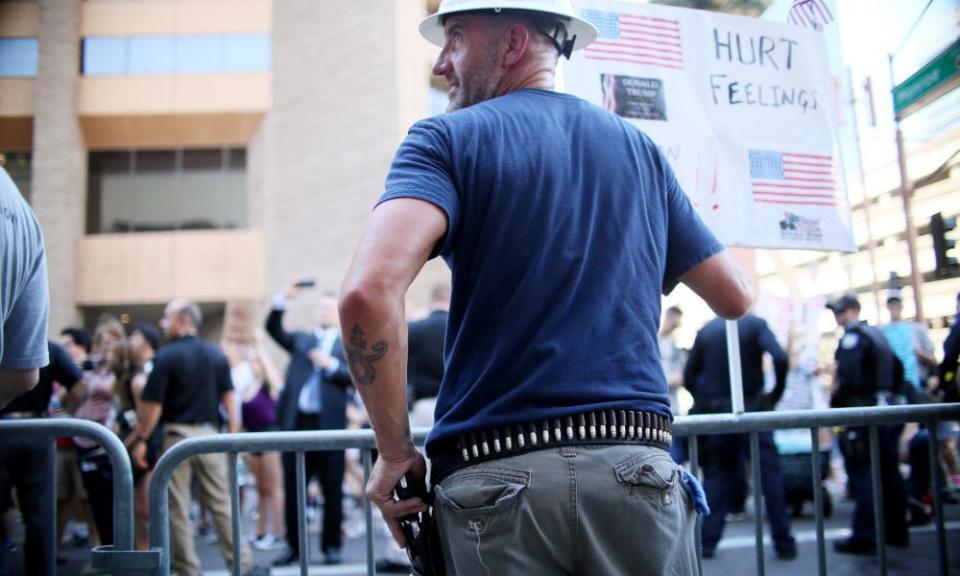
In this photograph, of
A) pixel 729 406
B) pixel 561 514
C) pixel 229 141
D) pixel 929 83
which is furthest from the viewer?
pixel 229 141

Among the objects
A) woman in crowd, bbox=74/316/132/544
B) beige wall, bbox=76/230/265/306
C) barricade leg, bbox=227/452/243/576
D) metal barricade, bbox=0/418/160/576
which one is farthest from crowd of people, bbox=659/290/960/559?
beige wall, bbox=76/230/265/306

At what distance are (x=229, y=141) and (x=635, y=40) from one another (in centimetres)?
2355

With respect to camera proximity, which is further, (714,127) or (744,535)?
(744,535)

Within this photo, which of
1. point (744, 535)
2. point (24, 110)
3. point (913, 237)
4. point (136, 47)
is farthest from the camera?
point (136, 47)

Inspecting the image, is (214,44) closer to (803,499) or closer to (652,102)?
(803,499)

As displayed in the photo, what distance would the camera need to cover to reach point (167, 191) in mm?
25297

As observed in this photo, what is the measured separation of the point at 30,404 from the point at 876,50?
5165mm

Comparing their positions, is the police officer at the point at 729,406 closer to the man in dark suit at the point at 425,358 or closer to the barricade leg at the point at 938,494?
the man in dark suit at the point at 425,358

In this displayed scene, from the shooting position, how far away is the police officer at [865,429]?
236 inches

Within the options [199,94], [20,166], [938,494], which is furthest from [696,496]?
[199,94]

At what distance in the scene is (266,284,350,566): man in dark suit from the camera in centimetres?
647

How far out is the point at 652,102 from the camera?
329 cm

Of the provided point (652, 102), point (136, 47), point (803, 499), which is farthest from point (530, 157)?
point (136, 47)

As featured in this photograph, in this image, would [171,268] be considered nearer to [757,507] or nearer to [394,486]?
[757,507]
